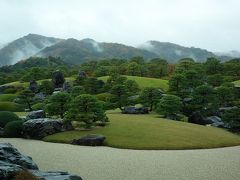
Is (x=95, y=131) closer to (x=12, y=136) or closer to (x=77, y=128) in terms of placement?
(x=77, y=128)

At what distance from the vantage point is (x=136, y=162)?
23281 millimetres

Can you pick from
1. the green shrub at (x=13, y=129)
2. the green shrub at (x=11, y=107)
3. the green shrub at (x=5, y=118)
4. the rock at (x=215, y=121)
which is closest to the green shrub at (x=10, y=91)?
the green shrub at (x=11, y=107)

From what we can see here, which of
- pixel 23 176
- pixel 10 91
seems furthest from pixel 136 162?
pixel 10 91

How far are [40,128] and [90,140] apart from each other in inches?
271

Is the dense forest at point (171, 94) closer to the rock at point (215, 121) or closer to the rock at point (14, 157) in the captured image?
the rock at point (215, 121)

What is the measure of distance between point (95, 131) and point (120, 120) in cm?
608

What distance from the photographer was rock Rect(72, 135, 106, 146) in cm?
3083

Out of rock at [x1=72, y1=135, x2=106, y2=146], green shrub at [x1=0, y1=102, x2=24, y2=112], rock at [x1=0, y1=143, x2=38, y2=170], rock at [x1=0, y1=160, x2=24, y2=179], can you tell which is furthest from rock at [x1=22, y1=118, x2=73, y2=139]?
green shrub at [x1=0, y1=102, x2=24, y2=112]

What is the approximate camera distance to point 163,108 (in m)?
47.2

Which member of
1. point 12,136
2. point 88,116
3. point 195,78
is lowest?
point 12,136

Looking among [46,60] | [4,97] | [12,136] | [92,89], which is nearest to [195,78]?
[92,89]

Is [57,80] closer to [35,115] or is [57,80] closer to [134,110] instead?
[134,110]

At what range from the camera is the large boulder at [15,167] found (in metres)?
13.6

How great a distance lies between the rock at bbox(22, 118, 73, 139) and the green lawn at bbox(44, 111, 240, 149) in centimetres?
103
